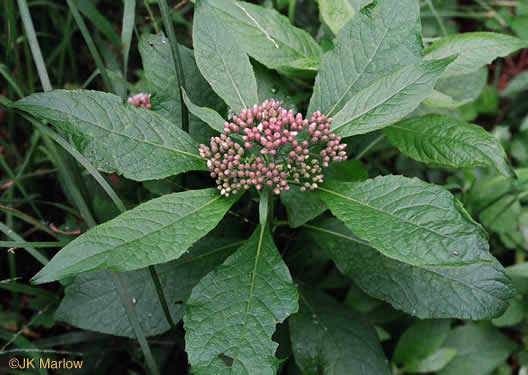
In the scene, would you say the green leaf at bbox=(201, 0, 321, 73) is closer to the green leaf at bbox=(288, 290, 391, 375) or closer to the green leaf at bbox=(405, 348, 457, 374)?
the green leaf at bbox=(288, 290, 391, 375)

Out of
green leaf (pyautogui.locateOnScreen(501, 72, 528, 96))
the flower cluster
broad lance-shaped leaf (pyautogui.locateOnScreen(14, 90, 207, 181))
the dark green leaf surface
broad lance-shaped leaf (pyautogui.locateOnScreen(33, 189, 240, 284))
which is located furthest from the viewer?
green leaf (pyautogui.locateOnScreen(501, 72, 528, 96))

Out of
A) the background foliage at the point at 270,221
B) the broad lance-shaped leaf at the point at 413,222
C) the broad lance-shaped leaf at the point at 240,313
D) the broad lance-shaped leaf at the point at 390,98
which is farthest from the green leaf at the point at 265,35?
the broad lance-shaped leaf at the point at 240,313

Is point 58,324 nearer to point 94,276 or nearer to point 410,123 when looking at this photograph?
point 94,276

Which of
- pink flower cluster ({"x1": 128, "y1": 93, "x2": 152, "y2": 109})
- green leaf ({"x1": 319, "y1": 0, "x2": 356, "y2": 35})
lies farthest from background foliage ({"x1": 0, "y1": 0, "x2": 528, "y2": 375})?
pink flower cluster ({"x1": 128, "y1": 93, "x2": 152, "y2": 109})

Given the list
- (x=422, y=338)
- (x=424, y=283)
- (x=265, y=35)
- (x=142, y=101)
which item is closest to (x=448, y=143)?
(x=424, y=283)

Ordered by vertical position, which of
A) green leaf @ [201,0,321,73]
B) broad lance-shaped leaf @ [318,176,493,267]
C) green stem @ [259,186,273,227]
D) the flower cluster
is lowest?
green stem @ [259,186,273,227]

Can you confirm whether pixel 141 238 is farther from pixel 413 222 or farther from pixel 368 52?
pixel 368 52
